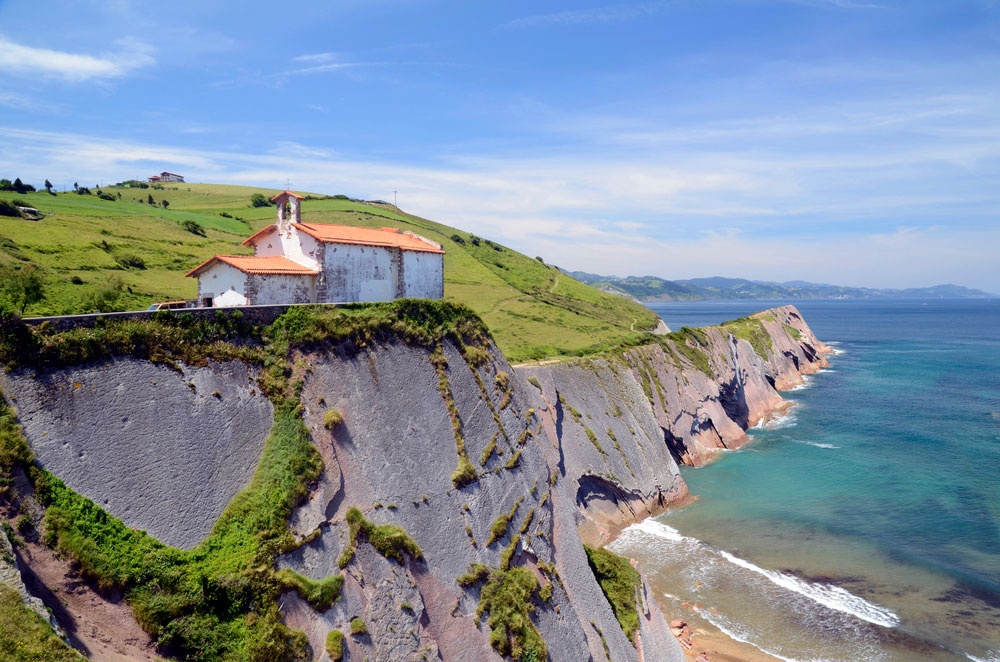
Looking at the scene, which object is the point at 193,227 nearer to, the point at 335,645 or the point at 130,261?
the point at 130,261

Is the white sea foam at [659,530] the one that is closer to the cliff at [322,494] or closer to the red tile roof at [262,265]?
the cliff at [322,494]

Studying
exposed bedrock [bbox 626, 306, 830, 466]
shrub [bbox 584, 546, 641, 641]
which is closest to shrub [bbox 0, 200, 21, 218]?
shrub [bbox 584, 546, 641, 641]

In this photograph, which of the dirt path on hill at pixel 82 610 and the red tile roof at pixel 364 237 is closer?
the dirt path on hill at pixel 82 610

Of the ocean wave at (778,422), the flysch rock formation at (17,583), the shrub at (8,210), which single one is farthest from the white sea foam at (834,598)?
the shrub at (8,210)

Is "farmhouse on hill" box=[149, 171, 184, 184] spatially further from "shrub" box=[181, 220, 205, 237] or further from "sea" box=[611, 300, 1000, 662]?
"sea" box=[611, 300, 1000, 662]

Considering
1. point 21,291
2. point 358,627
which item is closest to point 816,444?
point 358,627
